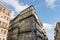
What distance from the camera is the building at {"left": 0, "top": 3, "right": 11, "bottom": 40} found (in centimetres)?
4331

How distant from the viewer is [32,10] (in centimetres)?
3744

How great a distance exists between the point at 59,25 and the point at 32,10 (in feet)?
133

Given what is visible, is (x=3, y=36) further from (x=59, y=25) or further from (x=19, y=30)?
(x=59, y=25)

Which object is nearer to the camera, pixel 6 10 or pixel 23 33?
pixel 23 33

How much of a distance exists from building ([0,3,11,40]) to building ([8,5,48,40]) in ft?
10.5

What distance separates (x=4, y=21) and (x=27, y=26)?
12067mm

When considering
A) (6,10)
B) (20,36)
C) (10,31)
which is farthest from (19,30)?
(6,10)

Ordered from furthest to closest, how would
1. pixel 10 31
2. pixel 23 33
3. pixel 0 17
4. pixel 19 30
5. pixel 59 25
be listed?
pixel 59 25 < pixel 10 31 < pixel 0 17 < pixel 19 30 < pixel 23 33

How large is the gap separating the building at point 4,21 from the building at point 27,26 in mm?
3201

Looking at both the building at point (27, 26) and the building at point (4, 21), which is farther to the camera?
the building at point (4, 21)

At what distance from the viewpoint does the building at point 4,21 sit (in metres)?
43.3

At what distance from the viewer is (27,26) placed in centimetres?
3666

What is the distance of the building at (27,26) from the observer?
3462 centimetres

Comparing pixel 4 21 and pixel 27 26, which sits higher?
pixel 4 21
